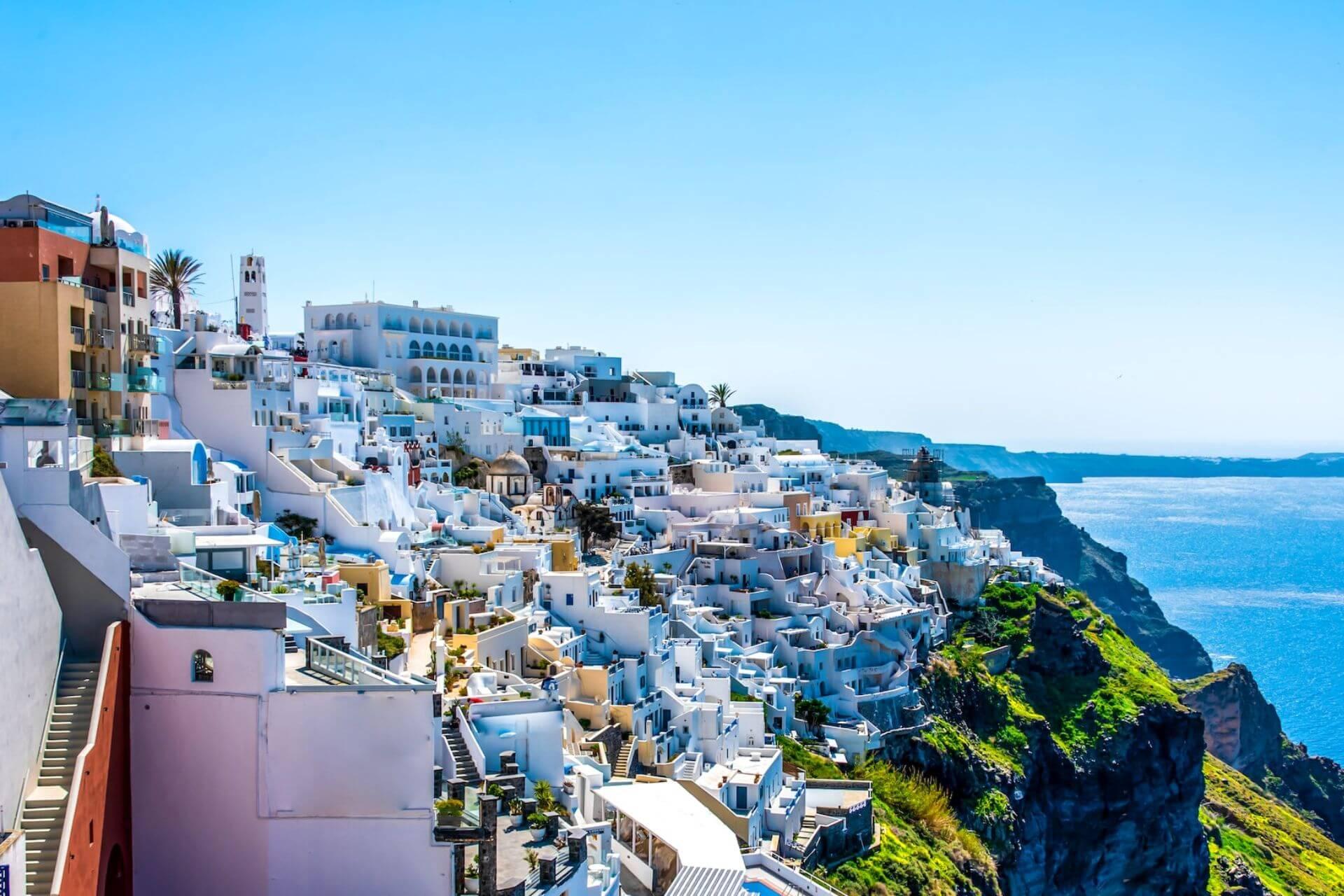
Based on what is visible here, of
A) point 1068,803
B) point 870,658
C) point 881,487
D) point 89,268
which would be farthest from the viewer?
point 881,487

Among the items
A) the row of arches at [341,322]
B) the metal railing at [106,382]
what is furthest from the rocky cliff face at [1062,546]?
the metal railing at [106,382]

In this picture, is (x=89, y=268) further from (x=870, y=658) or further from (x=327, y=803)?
(x=870, y=658)

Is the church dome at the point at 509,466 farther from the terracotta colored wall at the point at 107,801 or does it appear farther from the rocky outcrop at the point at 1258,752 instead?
the rocky outcrop at the point at 1258,752

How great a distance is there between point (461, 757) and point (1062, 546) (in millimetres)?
140702

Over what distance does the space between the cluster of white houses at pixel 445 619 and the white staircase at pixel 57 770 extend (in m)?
0.03

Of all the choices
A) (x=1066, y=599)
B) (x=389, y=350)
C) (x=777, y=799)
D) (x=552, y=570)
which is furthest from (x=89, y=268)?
(x=1066, y=599)

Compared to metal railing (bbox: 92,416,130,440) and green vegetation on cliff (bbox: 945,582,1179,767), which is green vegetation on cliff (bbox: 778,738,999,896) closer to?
green vegetation on cliff (bbox: 945,582,1179,767)

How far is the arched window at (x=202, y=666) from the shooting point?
17828mm

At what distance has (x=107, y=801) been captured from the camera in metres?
16.7

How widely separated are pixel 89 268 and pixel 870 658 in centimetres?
3362

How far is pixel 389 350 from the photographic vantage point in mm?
66000

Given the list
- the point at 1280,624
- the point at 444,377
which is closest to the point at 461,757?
the point at 444,377

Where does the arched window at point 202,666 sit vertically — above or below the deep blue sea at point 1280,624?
above

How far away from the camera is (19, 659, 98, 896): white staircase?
14703 millimetres
